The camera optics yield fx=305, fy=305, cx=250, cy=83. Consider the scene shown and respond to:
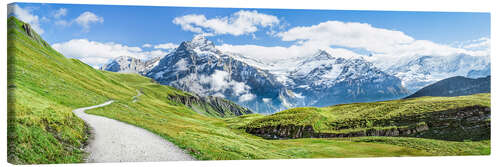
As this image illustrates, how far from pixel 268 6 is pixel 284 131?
16.1 m

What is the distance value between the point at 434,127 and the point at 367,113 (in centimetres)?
847

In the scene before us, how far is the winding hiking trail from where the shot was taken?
667 inches

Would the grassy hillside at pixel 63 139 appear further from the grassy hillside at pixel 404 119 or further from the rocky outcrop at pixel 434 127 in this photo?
the grassy hillside at pixel 404 119

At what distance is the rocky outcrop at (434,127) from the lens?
81.9 feet

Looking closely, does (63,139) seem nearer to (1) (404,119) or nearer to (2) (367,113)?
(1) (404,119)

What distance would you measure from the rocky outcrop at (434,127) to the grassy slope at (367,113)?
0.45m

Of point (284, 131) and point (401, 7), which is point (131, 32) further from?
point (401, 7)

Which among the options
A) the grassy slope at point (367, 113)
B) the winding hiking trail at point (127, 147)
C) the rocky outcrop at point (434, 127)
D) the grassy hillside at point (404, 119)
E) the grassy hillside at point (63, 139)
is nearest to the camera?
the grassy hillside at point (63, 139)

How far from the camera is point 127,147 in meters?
18.7

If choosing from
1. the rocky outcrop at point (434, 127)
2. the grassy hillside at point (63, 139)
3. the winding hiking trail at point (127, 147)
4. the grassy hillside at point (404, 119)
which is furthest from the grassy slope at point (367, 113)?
the winding hiking trail at point (127, 147)

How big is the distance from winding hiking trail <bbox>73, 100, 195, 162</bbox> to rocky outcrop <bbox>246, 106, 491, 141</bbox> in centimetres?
1833

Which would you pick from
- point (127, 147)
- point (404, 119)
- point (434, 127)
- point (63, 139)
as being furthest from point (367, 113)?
point (63, 139)

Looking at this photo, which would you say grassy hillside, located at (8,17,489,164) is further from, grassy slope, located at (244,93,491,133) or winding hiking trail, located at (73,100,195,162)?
grassy slope, located at (244,93,491,133)

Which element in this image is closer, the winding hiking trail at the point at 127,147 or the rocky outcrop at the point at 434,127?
the winding hiking trail at the point at 127,147
